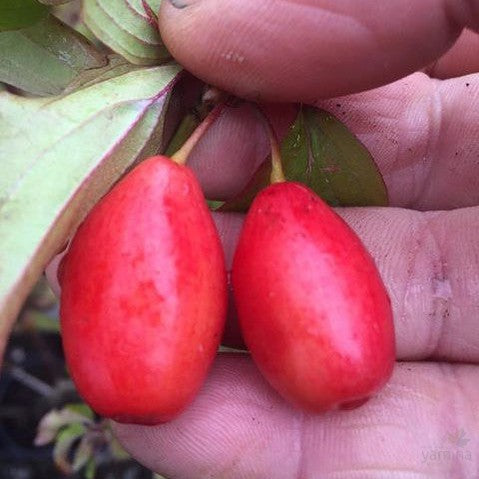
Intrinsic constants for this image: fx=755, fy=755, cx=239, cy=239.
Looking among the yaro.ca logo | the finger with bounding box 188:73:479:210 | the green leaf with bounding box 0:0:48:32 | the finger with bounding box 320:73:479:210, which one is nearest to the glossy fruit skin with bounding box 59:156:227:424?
the green leaf with bounding box 0:0:48:32

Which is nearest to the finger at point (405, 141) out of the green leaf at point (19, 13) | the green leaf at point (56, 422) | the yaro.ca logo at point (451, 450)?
the green leaf at point (19, 13)

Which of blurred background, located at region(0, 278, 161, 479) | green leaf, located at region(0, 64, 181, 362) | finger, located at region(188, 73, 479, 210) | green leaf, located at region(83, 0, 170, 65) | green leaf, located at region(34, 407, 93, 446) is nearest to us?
green leaf, located at region(0, 64, 181, 362)

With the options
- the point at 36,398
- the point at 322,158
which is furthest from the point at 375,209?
the point at 36,398

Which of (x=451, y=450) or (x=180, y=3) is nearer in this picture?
(x=180, y=3)

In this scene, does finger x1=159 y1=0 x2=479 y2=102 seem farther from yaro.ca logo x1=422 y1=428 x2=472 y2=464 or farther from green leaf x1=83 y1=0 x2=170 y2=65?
yaro.ca logo x1=422 y1=428 x2=472 y2=464

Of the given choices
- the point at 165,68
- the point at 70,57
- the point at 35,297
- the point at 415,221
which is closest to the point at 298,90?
the point at 165,68

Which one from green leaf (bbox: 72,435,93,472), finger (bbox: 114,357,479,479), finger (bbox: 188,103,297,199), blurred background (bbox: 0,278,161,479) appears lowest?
blurred background (bbox: 0,278,161,479)

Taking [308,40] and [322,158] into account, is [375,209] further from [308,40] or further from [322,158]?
[308,40]
